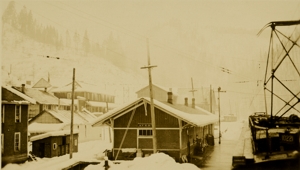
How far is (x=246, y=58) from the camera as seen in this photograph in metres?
14.8

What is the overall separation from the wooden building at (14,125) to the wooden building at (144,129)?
392cm

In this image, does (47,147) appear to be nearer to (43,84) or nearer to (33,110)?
(43,84)

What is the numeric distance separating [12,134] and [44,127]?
35.9ft

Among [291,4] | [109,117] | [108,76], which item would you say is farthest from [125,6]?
[108,76]

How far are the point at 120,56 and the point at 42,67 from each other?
5398mm

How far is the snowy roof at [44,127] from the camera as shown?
85.2 feet

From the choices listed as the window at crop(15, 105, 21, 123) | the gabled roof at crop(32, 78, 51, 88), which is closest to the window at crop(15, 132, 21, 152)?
the window at crop(15, 105, 21, 123)

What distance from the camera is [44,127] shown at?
26.3 metres

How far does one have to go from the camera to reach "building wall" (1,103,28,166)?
14.4 meters

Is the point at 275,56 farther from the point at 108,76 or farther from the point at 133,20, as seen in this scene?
the point at 108,76

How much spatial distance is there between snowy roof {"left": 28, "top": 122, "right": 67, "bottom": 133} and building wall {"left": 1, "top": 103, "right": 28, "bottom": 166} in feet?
29.1

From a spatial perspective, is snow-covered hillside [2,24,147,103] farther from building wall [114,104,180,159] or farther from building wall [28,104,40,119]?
building wall [28,104,40,119]

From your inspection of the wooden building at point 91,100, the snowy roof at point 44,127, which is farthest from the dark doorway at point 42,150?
the wooden building at point 91,100

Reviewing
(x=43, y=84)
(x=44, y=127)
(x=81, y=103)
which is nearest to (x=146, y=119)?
(x=43, y=84)
